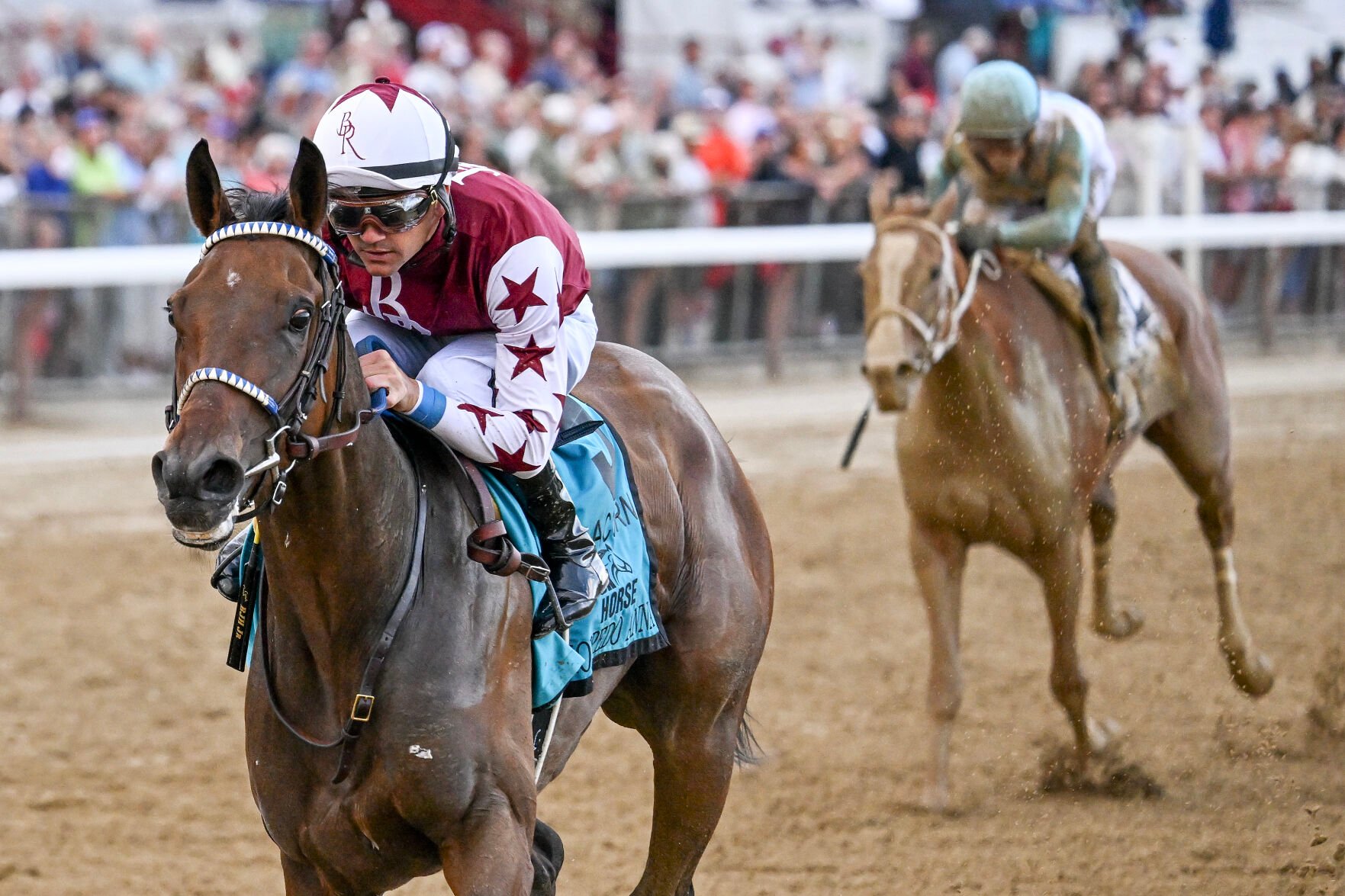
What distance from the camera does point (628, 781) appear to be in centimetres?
564

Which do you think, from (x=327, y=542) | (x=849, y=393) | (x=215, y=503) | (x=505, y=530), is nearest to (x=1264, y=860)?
(x=505, y=530)

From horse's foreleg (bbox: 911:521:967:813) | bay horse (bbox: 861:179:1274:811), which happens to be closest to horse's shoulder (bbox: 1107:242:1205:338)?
bay horse (bbox: 861:179:1274:811)

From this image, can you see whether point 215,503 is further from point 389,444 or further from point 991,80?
point 991,80

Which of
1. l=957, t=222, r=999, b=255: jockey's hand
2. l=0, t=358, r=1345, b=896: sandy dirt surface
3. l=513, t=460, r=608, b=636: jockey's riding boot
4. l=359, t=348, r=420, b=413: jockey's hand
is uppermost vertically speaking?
l=359, t=348, r=420, b=413: jockey's hand

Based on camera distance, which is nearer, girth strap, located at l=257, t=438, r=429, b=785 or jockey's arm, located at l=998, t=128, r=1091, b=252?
girth strap, located at l=257, t=438, r=429, b=785

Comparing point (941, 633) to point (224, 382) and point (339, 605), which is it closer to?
point (339, 605)

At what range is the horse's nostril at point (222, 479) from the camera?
2.58 m

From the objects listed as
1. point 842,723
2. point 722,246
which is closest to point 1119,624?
point 842,723

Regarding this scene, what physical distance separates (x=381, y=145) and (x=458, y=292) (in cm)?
38

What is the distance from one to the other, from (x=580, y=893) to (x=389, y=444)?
1.96 meters

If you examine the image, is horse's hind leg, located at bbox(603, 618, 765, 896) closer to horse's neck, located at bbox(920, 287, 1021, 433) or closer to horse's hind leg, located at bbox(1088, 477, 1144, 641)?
horse's neck, located at bbox(920, 287, 1021, 433)

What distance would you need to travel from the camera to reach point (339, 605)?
3.12 m

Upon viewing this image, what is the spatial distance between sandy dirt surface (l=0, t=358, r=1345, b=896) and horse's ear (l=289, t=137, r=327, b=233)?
2.41 meters

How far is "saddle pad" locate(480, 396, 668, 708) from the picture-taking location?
3.39 metres
